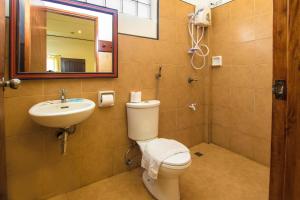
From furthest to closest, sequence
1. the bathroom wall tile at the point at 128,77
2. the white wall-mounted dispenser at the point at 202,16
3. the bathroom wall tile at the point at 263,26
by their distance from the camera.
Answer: the white wall-mounted dispenser at the point at 202,16 < the bathroom wall tile at the point at 263,26 < the bathroom wall tile at the point at 128,77

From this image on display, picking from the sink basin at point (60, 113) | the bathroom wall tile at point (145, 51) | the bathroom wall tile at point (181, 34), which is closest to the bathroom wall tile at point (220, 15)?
the bathroom wall tile at point (181, 34)

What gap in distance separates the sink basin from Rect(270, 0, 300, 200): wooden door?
1104 millimetres

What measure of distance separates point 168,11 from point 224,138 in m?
1.79

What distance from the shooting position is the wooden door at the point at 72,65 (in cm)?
152

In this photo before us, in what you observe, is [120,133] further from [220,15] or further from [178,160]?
[220,15]

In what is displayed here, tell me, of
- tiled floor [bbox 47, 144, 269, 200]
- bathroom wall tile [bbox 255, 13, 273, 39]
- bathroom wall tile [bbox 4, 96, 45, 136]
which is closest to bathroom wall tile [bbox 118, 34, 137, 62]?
bathroom wall tile [bbox 4, 96, 45, 136]

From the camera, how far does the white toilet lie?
4.51 feet

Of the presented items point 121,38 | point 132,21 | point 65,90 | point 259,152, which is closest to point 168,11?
point 132,21

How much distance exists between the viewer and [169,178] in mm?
1456

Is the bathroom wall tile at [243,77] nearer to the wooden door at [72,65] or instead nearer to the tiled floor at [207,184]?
the tiled floor at [207,184]

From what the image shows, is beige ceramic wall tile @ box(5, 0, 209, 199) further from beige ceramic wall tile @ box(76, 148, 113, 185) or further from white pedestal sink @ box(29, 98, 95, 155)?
white pedestal sink @ box(29, 98, 95, 155)

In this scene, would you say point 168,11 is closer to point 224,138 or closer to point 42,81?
point 42,81

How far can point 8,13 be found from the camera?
1.28 m

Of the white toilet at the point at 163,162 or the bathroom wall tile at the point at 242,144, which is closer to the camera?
the white toilet at the point at 163,162
